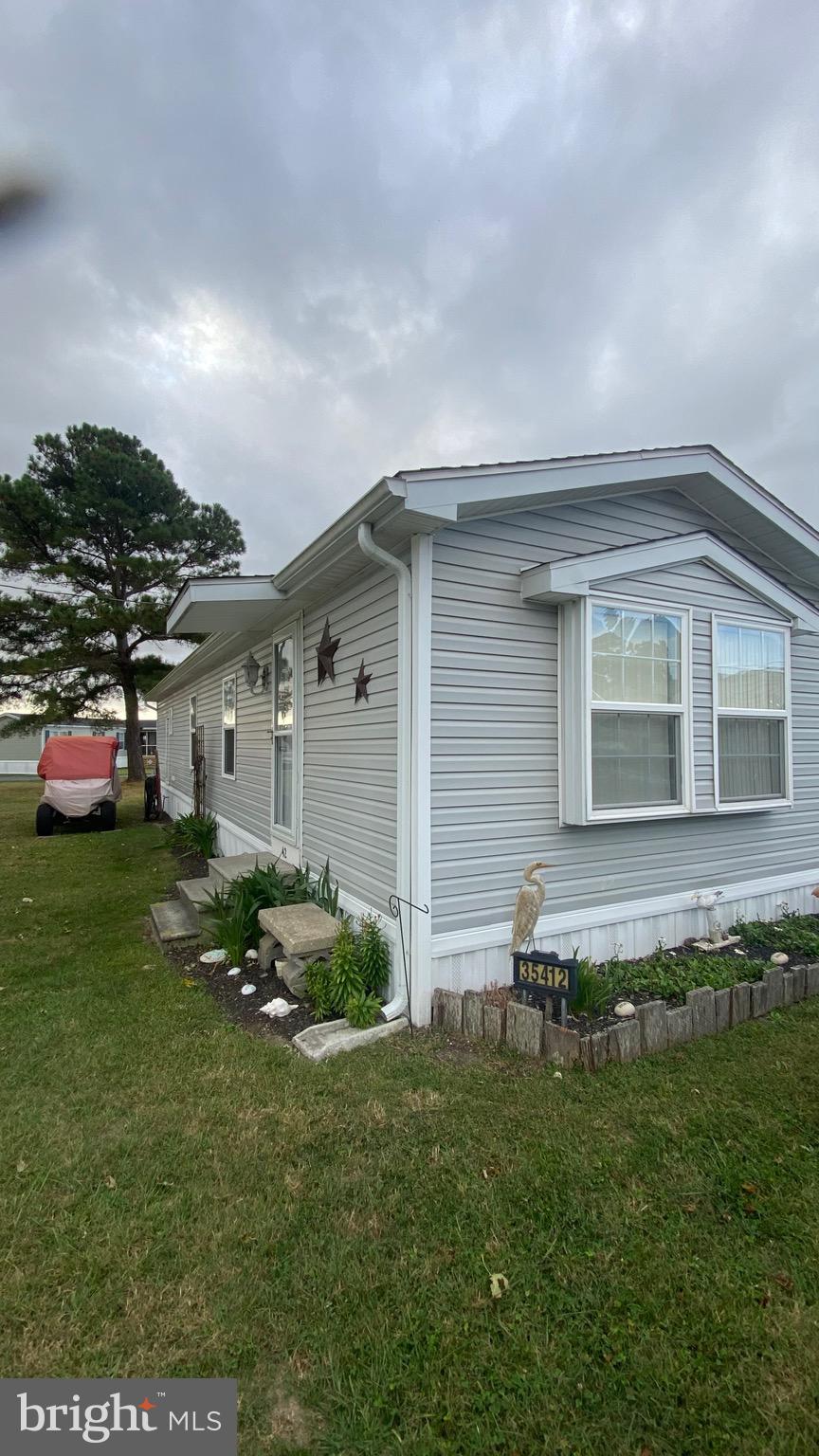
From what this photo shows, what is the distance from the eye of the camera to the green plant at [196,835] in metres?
9.48

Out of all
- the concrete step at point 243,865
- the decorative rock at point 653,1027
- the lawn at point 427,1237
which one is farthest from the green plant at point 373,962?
the concrete step at point 243,865

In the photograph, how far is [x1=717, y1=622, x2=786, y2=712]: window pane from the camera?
478 centimetres

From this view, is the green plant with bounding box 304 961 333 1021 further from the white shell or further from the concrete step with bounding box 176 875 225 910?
the concrete step with bounding box 176 875 225 910

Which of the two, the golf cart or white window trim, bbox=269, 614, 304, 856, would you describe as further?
the golf cart

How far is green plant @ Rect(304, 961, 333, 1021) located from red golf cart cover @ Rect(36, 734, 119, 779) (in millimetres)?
9953

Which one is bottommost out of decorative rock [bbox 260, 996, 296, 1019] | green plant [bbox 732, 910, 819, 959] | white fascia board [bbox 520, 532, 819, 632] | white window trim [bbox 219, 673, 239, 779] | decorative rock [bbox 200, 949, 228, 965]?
decorative rock [bbox 200, 949, 228, 965]

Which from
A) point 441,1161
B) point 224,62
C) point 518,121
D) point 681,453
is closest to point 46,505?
point 224,62

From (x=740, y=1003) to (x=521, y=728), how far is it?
2.10 metres

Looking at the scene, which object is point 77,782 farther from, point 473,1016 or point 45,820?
point 473,1016

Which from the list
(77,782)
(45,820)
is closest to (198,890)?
(45,820)

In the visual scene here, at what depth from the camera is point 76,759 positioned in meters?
12.1

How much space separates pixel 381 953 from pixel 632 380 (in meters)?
11.5

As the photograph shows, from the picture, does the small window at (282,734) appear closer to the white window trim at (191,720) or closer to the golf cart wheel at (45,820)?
the white window trim at (191,720)

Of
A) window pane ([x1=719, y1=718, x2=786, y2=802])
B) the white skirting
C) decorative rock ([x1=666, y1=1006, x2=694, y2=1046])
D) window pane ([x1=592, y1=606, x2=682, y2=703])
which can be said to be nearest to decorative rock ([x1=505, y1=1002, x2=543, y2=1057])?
the white skirting
